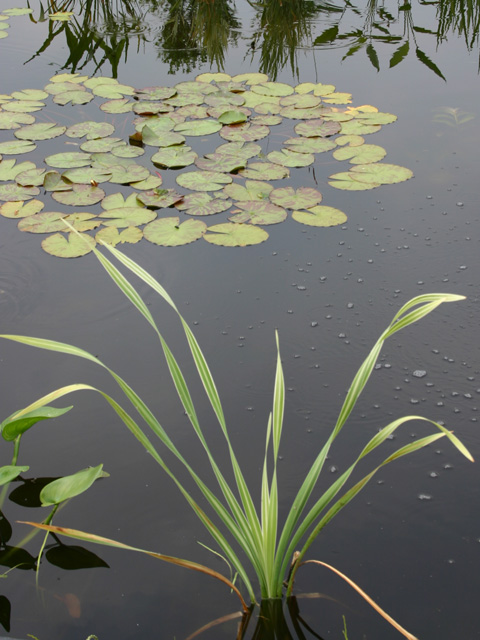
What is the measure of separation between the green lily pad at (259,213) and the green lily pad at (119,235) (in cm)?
36

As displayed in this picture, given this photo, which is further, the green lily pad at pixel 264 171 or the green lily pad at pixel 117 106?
the green lily pad at pixel 117 106

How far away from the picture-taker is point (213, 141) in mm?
3129

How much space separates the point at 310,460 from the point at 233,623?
46cm

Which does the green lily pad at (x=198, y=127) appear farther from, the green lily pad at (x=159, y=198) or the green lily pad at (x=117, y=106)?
the green lily pad at (x=159, y=198)

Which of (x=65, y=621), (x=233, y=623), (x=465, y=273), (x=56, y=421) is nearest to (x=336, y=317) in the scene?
(x=465, y=273)

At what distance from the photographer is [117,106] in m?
3.39

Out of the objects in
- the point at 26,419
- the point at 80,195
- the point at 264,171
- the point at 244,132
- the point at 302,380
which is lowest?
the point at 302,380

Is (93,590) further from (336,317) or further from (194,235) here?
(194,235)

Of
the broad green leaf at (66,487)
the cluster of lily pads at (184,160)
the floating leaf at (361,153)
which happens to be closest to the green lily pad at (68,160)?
the cluster of lily pads at (184,160)

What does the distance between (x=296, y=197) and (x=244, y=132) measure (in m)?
0.60

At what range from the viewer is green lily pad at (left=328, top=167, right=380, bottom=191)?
9.12 feet

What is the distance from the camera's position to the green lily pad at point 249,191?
2732 millimetres

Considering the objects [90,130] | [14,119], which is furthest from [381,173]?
[14,119]

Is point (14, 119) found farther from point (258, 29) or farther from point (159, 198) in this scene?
point (258, 29)
